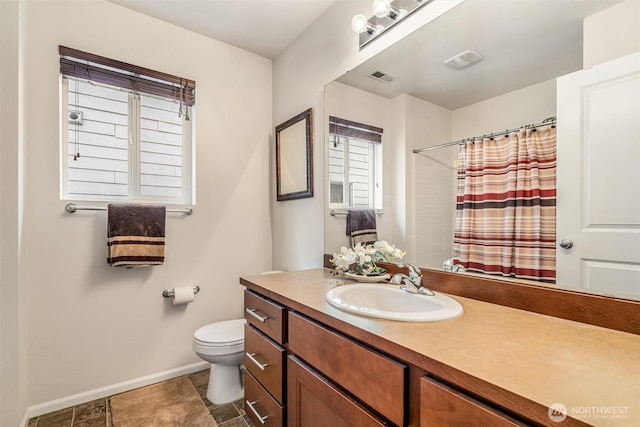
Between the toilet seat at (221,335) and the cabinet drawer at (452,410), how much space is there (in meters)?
1.34

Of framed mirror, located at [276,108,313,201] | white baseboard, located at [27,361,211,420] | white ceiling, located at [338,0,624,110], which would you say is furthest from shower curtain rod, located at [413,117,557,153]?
white baseboard, located at [27,361,211,420]

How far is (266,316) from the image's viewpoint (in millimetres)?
1346

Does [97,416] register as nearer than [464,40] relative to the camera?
No

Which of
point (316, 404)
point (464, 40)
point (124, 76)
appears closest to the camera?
point (316, 404)

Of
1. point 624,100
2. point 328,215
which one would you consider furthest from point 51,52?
point 624,100

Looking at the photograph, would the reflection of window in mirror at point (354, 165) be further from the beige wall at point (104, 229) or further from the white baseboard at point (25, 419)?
the white baseboard at point (25, 419)

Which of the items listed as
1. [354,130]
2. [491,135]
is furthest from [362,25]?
[491,135]

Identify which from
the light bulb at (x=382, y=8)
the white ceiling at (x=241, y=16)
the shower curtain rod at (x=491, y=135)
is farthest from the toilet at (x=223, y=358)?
the white ceiling at (x=241, y=16)

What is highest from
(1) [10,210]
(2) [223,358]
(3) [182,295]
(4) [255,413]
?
(1) [10,210]

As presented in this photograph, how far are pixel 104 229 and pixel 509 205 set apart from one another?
2.20m

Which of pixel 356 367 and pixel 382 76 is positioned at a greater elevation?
pixel 382 76

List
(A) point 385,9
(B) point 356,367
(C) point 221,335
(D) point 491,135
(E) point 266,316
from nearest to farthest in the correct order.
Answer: (B) point 356,367 < (D) point 491,135 < (E) point 266,316 < (A) point 385,9 < (C) point 221,335

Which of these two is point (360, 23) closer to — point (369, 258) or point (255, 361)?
point (369, 258)

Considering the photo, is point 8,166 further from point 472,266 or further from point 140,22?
point 472,266
